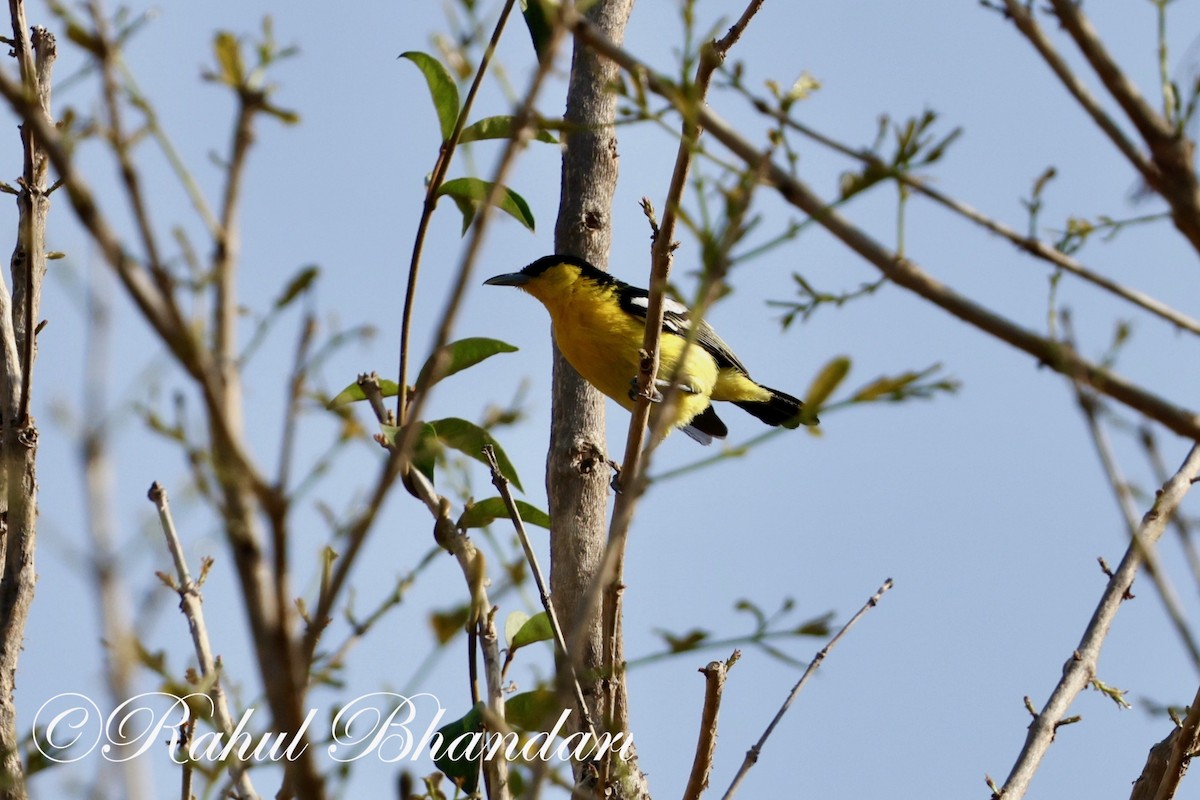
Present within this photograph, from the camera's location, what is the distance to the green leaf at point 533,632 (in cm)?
293

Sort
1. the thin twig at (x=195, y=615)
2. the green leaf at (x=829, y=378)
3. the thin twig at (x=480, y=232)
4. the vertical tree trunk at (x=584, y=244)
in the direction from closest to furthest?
the thin twig at (x=480, y=232), the green leaf at (x=829, y=378), the thin twig at (x=195, y=615), the vertical tree trunk at (x=584, y=244)

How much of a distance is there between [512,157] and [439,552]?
87cm

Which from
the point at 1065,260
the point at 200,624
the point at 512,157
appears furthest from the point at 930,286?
the point at 200,624

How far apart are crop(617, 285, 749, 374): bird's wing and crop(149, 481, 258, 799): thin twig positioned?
4.13 metres

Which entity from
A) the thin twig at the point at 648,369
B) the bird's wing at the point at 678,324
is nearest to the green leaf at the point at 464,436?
the thin twig at the point at 648,369

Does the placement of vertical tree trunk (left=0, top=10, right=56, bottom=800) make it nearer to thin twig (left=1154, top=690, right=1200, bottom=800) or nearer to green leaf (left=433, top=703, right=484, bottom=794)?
green leaf (left=433, top=703, right=484, bottom=794)

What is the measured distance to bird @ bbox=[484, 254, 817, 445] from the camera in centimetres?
568

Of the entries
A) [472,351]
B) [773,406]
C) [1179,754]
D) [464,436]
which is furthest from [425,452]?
[773,406]

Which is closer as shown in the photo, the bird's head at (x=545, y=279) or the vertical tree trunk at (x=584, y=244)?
the vertical tree trunk at (x=584, y=244)

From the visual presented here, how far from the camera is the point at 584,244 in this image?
4.09m

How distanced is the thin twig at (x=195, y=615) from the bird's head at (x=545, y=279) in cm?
331

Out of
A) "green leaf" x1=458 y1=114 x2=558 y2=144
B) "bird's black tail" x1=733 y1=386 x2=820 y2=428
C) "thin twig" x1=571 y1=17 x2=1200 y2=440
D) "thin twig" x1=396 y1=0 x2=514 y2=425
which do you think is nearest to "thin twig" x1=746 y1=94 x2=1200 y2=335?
"thin twig" x1=571 y1=17 x2=1200 y2=440

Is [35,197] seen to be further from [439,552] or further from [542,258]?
[542,258]

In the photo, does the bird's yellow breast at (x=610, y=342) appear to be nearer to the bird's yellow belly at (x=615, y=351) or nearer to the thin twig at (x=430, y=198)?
the bird's yellow belly at (x=615, y=351)
